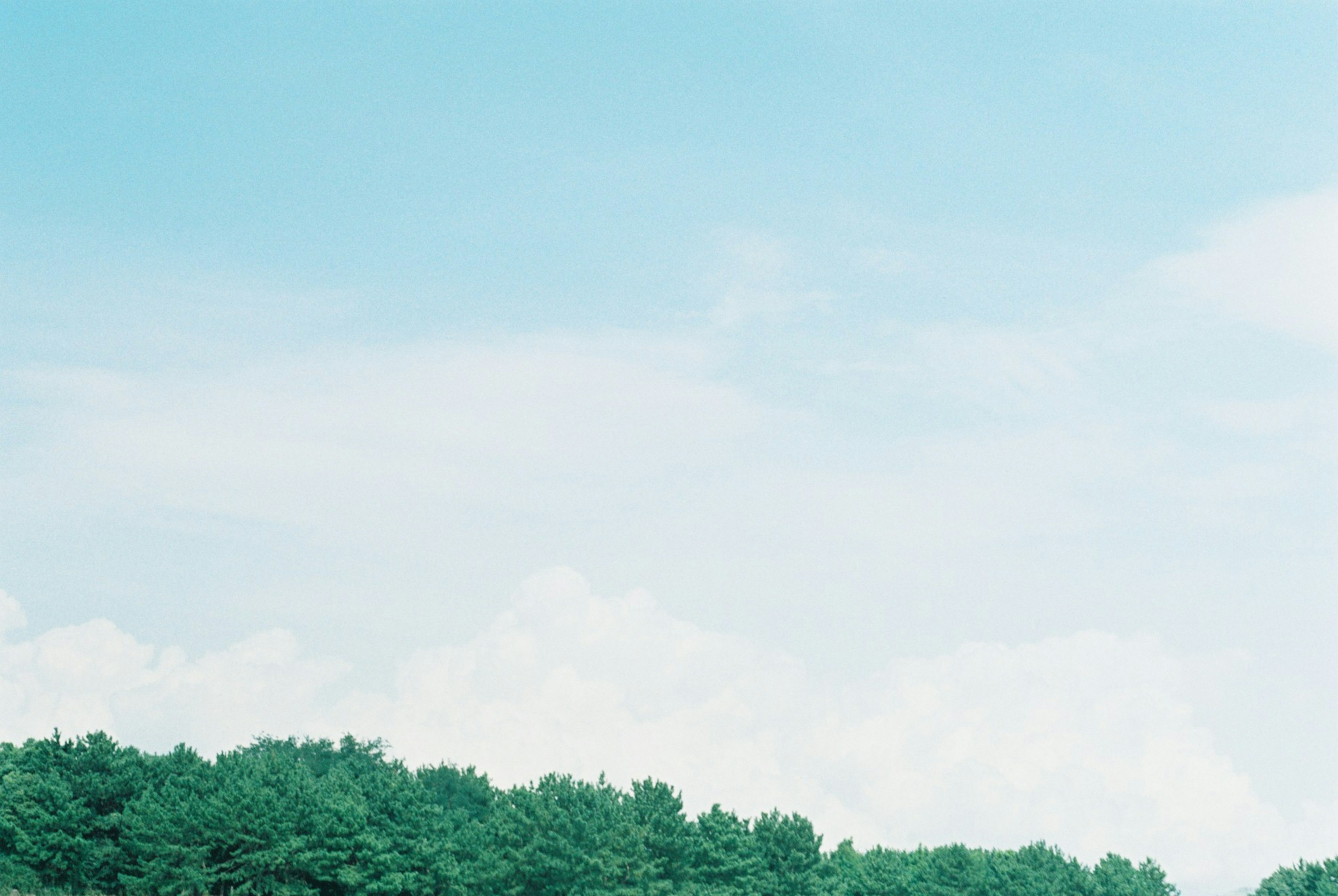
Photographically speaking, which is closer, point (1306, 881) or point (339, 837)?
point (339, 837)

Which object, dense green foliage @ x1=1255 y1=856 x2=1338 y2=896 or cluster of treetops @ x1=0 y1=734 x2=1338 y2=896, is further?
dense green foliage @ x1=1255 y1=856 x2=1338 y2=896

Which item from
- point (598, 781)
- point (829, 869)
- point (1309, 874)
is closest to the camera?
point (598, 781)

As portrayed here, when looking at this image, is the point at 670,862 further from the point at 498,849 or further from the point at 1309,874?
the point at 1309,874

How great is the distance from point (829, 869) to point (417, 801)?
105ft

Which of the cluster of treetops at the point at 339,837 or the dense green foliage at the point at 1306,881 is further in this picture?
the dense green foliage at the point at 1306,881

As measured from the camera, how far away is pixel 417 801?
85938mm

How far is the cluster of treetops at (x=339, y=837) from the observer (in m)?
79.2

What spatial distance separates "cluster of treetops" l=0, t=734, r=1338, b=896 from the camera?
79.2 meters

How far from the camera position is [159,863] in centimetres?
7950

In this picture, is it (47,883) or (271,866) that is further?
(47,883)

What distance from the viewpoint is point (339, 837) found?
7944cm

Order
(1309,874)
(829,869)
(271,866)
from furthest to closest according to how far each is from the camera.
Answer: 1. (1309,874)
2. (829,869)
3. (271,866)

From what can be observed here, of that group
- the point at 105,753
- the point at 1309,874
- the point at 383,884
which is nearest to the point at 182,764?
the point at 105,753

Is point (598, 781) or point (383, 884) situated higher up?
point (598, 781)
